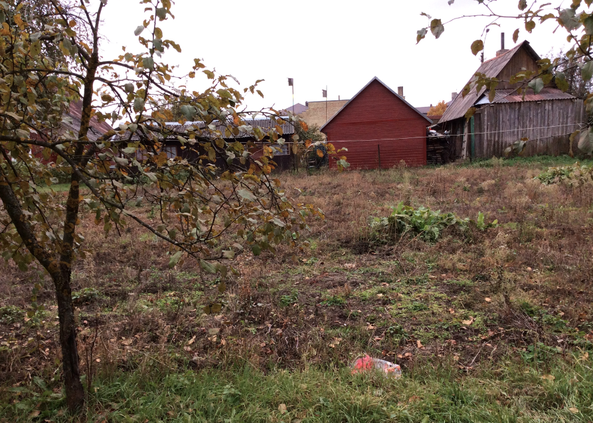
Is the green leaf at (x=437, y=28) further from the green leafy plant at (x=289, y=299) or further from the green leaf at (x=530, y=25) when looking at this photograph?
the green leafy plant at (x=289, y=299)

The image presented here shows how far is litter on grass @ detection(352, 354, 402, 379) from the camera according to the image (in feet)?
9.98

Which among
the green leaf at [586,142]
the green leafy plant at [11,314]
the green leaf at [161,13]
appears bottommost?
the green leafy plant at [11,314]

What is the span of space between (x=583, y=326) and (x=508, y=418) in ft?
6.62

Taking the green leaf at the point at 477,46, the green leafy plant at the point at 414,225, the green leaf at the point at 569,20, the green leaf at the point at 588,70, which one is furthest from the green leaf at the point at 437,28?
the green leafy plant at the point at 414,225

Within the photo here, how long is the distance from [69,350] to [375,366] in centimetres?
222

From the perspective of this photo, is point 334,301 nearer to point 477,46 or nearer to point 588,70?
point 477,46

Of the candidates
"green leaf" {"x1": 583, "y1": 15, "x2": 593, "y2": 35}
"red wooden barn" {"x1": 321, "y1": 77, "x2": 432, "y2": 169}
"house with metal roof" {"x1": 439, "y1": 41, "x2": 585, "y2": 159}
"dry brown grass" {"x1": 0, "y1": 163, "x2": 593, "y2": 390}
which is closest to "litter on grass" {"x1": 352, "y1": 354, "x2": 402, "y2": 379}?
"dry brown grass" {"x1": 0, "y1": 163, "x2": 593, "y2": 390}

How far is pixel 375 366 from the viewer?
3137mm

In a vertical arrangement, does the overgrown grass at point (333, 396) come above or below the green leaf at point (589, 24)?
below

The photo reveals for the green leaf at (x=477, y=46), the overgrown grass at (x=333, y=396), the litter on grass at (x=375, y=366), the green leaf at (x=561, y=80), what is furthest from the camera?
the litter on grass at (x=375, y=366)

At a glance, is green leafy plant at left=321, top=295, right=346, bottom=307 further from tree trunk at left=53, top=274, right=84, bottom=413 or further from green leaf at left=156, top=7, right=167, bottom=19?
green leaf at left=156, top=7, right=167, bottom=19

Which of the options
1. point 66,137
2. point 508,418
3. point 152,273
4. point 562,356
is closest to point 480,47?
point 66,137

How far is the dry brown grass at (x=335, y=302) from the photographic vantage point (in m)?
3.46

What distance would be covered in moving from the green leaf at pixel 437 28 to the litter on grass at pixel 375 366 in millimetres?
2420
